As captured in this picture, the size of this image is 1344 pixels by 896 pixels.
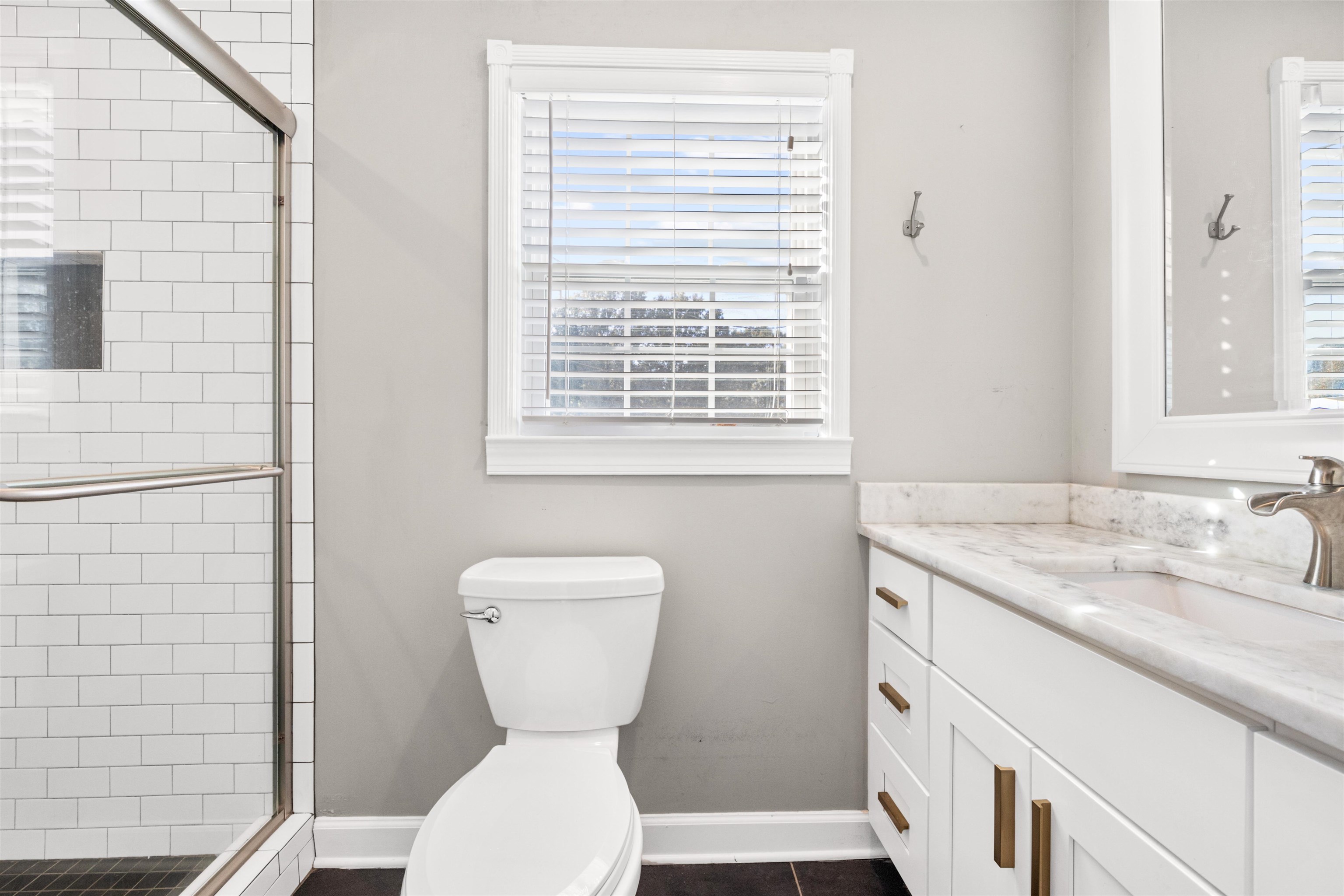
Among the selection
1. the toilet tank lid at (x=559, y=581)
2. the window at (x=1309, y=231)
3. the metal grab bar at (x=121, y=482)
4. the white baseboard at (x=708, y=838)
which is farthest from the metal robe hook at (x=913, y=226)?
the metal grab bar at (x=121, y=482)

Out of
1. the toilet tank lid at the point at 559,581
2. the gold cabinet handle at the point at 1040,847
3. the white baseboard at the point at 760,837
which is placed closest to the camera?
the gold cabinet handle at the point at 1040,847

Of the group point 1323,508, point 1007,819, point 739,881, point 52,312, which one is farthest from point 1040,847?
point 52,312

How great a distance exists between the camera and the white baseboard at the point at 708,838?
1.58 metres

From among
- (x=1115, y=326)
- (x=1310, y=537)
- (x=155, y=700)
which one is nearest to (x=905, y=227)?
(x=1115, y=326)

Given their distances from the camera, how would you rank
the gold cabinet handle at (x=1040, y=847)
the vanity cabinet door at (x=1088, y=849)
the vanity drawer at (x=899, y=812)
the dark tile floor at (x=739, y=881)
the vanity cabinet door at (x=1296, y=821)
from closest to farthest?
the vanity cabinet door at (x=1296, y=821) < the vanity cabinet door at (x=1088, y=849) < the gold cabinet handle at (x=1040, y=847) < the vanity drawer at (x=899, y=812) < the dark tile floor at (x=739, y=881)

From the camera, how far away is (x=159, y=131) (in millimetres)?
1198

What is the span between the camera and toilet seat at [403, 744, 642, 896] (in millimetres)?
901

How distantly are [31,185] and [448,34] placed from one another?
954 millimetres

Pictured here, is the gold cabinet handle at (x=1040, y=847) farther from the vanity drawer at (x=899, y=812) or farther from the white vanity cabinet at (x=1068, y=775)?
the vanity drawer at (x=899, y=812)

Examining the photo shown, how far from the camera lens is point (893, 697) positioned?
1.37 meters

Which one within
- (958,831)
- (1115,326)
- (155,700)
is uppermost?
(1115,326)

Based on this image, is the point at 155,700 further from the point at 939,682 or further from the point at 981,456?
the point at 981,456

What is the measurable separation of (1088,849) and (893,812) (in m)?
0.65

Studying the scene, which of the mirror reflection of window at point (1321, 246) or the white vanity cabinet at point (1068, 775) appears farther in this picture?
the mirror reflection of window at point (1321, 246)
